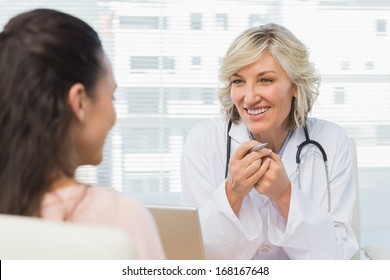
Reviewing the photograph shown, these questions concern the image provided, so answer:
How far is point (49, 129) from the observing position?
921 millimetres

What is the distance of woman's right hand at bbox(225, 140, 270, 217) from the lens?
5.77ft

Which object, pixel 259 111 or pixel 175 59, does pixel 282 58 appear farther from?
pixel 175 59

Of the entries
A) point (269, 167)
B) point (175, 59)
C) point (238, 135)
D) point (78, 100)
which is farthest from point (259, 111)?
point (175, 59)

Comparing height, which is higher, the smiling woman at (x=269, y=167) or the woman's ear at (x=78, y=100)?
the woman's ear at (x=78, y=100)

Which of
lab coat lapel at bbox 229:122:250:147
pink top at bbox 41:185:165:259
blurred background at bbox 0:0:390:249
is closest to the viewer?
pink top at bbox 41:185:165:259

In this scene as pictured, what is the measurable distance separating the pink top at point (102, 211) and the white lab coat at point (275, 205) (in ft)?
2.96

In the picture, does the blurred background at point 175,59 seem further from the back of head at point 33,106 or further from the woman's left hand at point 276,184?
the back of head at point 33,106

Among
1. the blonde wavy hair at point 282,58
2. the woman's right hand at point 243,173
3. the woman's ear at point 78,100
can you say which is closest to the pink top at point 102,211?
the woman's ear at point 78,100

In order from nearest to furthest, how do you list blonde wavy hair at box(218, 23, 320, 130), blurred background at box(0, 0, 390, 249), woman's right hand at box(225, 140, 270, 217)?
woman's right hand at box(225, 140, 270, 217) → blonde wavy hair at box(218, 23, 320, 130) → blurred background at box(0, 0, 390, 249)

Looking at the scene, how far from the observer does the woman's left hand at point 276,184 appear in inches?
69.5

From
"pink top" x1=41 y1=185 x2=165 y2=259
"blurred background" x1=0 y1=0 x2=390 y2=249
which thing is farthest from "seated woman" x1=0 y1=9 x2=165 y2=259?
"blurred background" x1=0 y1=0 x2=390 y2=249

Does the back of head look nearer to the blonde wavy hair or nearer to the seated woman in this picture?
the seated woman
